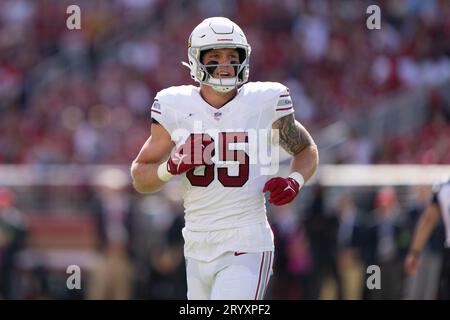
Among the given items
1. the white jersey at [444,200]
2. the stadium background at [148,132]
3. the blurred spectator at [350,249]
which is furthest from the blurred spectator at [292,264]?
the white jersey at [444,200]

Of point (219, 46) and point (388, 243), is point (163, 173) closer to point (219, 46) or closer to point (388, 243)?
point (219, 46)

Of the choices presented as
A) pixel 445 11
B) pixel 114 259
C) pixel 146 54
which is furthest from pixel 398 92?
pixel 114 259

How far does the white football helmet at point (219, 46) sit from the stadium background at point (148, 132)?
412 centimetres

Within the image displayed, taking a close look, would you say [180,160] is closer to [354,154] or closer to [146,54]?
[354,154]

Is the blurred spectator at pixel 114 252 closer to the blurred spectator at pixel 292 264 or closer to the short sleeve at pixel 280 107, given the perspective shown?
the blurred spectator at pixel 292 264

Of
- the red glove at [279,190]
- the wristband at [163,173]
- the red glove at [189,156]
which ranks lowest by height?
the red glove at [279,190]

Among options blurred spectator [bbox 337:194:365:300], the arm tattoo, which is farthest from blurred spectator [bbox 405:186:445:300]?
the arm tattoo

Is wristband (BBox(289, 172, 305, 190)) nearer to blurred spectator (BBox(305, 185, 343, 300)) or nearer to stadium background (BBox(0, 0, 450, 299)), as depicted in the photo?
stadium background (BBox(0, 0, 450, 299))

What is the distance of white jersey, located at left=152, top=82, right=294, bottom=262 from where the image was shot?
5.51 m

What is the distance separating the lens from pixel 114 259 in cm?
1208

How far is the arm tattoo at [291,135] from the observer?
567cm

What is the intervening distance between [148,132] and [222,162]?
925cm

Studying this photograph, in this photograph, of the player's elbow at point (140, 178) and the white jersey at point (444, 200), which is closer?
the player's elbow at point (140, 178)

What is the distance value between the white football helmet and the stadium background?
412 centimetres
